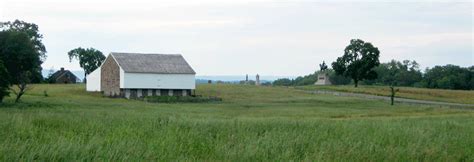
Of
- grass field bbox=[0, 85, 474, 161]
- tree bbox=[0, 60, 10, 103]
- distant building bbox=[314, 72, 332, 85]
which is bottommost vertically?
grass field bbox=[0, 85, 474, 161]

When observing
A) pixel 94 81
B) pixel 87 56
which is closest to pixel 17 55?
pixel 94 81

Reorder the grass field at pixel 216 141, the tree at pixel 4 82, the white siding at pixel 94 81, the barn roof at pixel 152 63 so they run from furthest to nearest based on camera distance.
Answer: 1. the white siding at pixel 94 81
2. the barn roof at pixel 152 63
3. the tree at pixel 4 82
4. the grass field at pixel 216 141

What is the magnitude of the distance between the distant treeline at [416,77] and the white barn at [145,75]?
70.5 metres

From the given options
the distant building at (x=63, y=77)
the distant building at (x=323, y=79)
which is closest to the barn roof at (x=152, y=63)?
the distant building at (x=63, y=77)

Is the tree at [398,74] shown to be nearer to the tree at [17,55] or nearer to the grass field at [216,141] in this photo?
the tree at [17,55]

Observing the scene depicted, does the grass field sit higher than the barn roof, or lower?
lower

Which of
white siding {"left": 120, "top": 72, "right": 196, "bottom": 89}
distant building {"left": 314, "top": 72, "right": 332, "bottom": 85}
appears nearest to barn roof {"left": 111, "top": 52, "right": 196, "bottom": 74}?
white siding {"left": 120, "top": 72, "right": 196, "bottom": 89}

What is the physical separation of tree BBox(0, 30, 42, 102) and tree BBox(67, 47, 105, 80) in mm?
73874

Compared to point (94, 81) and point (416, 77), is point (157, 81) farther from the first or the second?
point (416, 77)

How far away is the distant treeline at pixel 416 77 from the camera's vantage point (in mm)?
140375

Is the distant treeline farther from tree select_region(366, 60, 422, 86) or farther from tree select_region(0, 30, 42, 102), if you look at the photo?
tree select_region(0, 30, 42, 102)

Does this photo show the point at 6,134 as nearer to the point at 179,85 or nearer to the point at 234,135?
the point at 234,135

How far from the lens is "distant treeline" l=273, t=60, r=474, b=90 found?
140 meters

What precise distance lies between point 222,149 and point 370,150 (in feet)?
9.50
